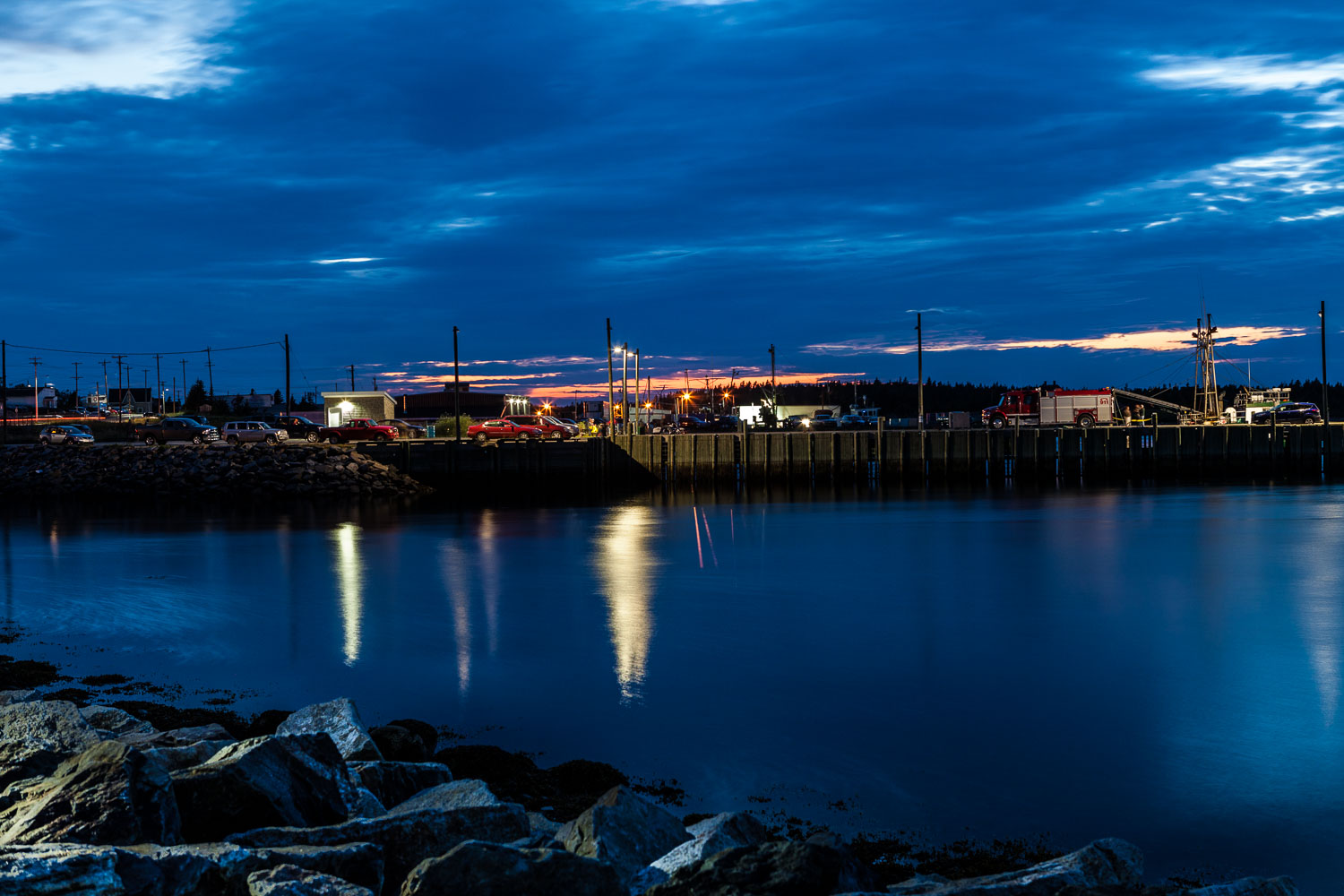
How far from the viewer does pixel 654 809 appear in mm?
7902

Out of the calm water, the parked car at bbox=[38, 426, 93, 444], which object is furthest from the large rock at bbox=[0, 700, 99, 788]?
the parked car at bbox=[38, 426, 93, 444]

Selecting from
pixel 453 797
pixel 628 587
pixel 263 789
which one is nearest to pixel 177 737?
pixel 263 789

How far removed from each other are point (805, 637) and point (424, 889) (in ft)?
45.9

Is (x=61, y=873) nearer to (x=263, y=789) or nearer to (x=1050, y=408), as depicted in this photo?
(x=263, y=789)

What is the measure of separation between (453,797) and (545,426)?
2728 inches

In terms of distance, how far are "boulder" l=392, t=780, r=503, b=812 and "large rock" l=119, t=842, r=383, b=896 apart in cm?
92

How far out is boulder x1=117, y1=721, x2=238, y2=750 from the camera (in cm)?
988

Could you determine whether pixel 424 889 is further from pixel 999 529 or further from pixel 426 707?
pixel 999 529

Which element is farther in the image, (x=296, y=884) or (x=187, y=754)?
(x=187, y=754)

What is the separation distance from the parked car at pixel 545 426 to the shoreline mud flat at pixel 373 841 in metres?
58.8

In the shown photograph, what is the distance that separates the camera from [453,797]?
7949 mm

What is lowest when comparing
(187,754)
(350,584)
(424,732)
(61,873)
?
(350,584)

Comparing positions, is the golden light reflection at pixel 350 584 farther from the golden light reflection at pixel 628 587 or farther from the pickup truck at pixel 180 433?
the pickup truck at pixel 180 433

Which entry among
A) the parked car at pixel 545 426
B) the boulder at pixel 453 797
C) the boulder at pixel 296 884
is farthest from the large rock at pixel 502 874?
the parked car at pixel 545 426
